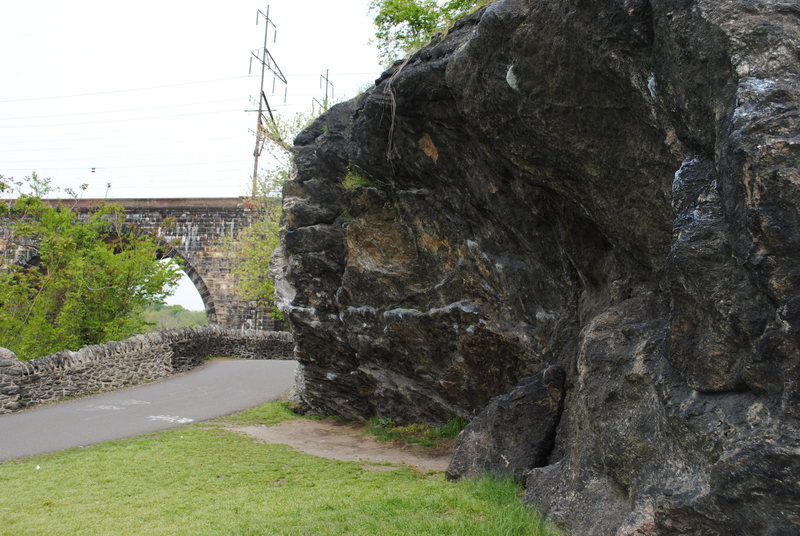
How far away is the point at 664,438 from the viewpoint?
13.3 feet

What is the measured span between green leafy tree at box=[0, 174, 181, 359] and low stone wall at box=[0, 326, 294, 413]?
1.57m

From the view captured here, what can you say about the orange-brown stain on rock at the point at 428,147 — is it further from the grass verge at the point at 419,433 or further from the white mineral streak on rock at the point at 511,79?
the grass verge at the point at 419,433

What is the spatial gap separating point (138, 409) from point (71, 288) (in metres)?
7.11

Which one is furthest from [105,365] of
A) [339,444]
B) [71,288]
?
[339,444]

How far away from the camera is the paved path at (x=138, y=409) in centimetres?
1090

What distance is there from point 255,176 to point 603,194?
91.4ft

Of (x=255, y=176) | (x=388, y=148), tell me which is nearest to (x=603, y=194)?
(x=388, y=148)

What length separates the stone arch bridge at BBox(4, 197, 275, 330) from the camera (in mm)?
29516

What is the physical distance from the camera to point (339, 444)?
34.4 ft

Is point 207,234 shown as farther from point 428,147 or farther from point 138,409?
point 428,147

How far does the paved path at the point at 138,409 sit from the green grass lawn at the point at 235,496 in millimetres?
1351

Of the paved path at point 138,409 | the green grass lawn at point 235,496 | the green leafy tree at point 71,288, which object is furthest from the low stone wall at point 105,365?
the green grass lawn at point 235,496

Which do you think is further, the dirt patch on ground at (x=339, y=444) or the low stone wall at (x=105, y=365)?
the low stone wall at (x=105, y=365)

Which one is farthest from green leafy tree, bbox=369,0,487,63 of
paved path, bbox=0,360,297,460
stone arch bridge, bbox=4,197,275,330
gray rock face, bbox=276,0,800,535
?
stone arch bridge, bbox=4,197,275,330
